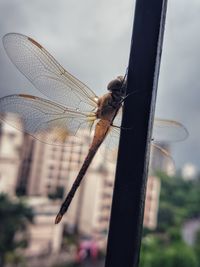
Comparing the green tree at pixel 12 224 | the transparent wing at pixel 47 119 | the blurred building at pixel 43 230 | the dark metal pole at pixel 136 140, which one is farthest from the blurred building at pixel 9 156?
the dark metal pole at pixel 136 140

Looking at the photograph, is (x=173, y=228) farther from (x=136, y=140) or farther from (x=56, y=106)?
(x=136, y=140)

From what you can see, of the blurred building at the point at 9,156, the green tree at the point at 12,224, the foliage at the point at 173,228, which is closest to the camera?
the green tree at the point at 12,224

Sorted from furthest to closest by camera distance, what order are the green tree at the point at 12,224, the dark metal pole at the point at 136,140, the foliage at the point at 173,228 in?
the foliage at the point at 173,228 < the green tree at the point at 12,224 < the dark metal pole at the point at 136,140

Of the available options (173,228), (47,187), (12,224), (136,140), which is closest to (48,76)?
(136,140)


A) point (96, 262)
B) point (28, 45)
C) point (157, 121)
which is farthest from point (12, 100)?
point (96, 262)

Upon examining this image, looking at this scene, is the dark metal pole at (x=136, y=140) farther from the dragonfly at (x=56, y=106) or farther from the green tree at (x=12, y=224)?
the green tree at (x=12, y=224)

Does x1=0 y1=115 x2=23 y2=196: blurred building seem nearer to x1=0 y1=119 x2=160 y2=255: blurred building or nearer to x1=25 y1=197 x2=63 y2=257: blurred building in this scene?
x1=0 y1=119 x2=160 y2=255: blurred building

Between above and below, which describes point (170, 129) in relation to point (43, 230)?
above

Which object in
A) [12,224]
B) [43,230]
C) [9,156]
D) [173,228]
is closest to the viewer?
[12,224]
